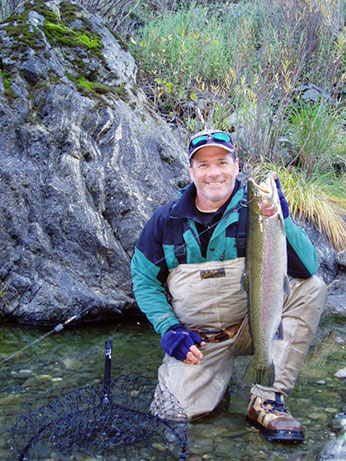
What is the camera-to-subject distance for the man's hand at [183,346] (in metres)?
3.28

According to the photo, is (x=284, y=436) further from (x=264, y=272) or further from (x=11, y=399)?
(x=11, y=399)

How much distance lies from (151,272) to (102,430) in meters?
1.04

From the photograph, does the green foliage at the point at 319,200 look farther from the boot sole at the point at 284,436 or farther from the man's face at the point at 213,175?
the boot sole at the point at 284,436

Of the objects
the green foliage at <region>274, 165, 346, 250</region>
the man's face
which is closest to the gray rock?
the green foliage at <region>274, 165, 346, 250</region>

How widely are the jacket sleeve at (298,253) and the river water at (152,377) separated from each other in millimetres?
917

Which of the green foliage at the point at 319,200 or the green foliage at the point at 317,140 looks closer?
the green foliage at the point at 319,200

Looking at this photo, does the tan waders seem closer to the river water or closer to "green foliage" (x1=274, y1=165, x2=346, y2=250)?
the river water

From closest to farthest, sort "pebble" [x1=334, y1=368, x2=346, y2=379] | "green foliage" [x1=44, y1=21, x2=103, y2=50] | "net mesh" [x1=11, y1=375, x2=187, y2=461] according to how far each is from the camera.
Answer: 1. "net mesh" [x1=11, y1=375, x2=187, y2=461]
2. "pebble" [x1=334, y1=368, x2=346, y2=379]
3. "green foliage" [x1=44, y1=21, x2=103, y2=50]

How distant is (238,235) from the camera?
3.46 m

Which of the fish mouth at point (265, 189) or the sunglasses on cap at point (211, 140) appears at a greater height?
the sunglasses on cap at point (211, 140)

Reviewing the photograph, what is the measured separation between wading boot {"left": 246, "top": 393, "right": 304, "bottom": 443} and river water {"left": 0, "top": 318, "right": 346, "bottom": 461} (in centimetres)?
5

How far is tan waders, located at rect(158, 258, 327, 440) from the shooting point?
3.46 meters

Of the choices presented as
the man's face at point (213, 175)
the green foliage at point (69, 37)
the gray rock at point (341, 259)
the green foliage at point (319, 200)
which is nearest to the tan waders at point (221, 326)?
the man's face at point (213, 175)

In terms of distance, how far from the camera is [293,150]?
7.94 m
